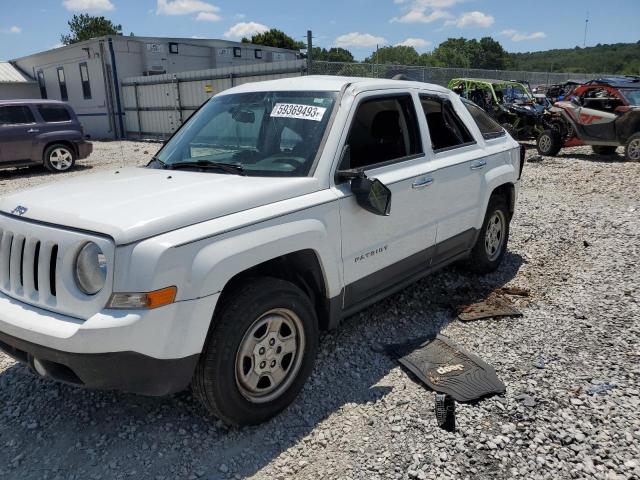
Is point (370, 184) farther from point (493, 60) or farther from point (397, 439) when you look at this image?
point (493, 60)

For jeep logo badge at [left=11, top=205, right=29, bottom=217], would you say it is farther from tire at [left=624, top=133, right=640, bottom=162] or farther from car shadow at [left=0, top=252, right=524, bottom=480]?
tire at [left=624, top=133, right=640, bottom=162]

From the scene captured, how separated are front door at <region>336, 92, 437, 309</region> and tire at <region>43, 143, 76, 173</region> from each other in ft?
40.3

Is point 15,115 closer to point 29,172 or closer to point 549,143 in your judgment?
point 29,172

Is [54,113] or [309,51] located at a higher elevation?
[309,51]

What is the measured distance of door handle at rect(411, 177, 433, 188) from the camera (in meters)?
3.75

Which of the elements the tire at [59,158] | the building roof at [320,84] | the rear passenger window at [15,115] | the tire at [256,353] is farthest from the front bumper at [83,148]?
the tire at [256,353]

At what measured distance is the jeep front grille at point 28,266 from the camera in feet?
8.18

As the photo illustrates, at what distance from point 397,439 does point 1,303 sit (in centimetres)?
223

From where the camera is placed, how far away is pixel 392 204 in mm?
3566

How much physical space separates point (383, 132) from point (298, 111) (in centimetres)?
77

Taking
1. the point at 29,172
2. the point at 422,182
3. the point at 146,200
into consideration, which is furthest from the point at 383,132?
the point at 29,172

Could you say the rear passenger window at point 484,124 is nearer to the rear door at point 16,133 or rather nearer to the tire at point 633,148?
the tire at point 633,148

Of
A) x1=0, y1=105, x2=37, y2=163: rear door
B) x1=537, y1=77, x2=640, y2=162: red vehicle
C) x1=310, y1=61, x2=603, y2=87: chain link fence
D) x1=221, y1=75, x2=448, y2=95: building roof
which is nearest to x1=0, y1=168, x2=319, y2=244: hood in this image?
x1=221, y1=75, x2=448, y2=95: building roof

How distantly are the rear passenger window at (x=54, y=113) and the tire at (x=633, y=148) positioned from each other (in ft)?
46.1
